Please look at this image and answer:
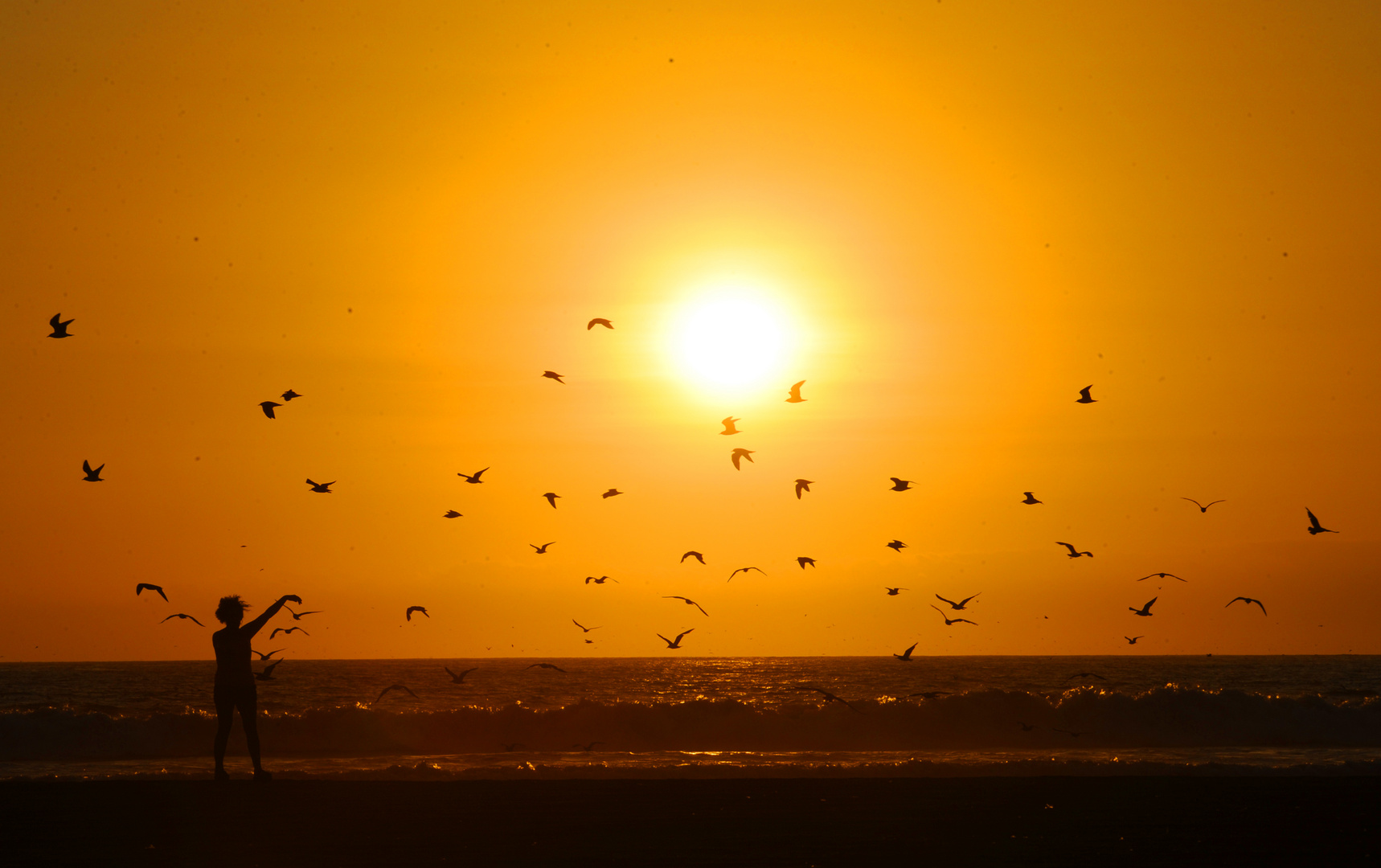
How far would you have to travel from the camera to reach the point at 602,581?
30.8 m

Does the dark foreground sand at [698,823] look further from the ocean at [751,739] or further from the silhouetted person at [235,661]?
the ocean at [751,739]

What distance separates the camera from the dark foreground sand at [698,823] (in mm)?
10344

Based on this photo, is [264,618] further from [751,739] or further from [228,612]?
[751,739]

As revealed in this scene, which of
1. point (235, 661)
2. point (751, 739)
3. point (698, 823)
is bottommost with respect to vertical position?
point (751, 739)

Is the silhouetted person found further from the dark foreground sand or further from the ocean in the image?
the ocean

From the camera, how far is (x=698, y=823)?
1220 centimetres

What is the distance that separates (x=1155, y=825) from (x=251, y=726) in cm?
1136

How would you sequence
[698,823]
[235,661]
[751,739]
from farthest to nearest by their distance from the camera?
[751,739] → [235,661] → [698,823]

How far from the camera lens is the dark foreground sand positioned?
10344mm

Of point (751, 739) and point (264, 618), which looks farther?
point (751, 739)

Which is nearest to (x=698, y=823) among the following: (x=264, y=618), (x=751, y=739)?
(x=264, y=618)

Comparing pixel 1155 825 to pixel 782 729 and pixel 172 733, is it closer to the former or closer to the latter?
pixel 782 729

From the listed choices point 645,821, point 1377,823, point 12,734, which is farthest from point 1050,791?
Result: point 12,734

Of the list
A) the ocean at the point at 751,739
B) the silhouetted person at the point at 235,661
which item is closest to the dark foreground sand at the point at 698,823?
the silhouetted person at the point at 235,661
